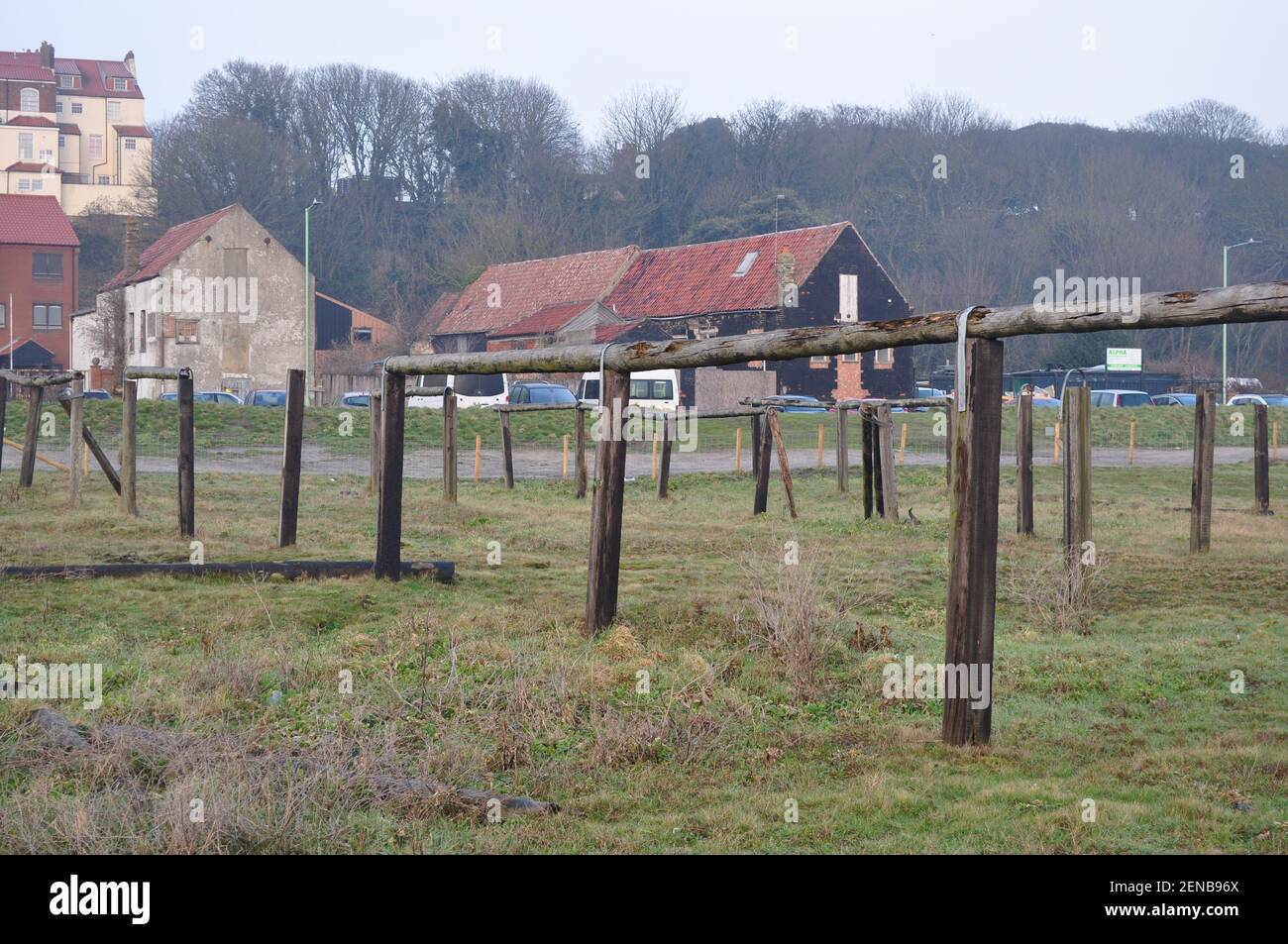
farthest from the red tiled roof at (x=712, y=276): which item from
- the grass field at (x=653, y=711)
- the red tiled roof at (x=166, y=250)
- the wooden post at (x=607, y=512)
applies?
the wooden post at (x=607, y=512)

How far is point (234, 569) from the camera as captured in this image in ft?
36.6

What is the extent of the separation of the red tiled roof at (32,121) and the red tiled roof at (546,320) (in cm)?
6476

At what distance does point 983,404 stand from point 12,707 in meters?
4.73

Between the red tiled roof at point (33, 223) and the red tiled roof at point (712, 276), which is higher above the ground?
the red tiled roof at point (33, 223)

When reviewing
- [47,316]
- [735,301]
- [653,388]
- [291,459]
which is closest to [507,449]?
[291,459]

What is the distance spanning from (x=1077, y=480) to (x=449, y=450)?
1062 cm

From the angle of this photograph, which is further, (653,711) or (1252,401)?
(1252,401)

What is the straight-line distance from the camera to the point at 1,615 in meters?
9.40

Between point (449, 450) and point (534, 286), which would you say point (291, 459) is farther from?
point (534, 286)

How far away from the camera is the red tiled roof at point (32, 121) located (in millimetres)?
99562

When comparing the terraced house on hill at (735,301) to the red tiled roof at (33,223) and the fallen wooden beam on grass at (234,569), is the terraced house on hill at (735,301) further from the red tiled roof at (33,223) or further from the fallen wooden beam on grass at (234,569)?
the fallen wooden beam on grass at (234,569)
